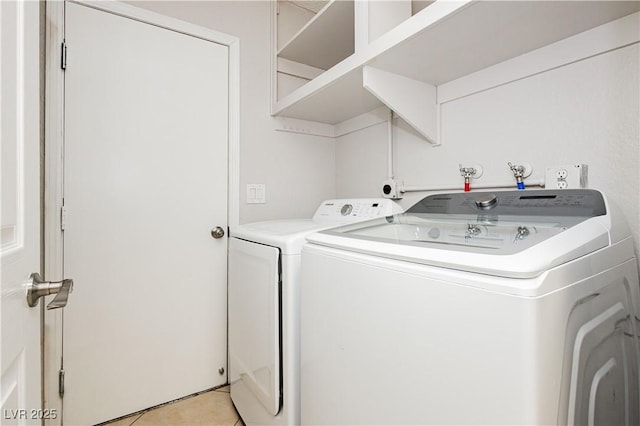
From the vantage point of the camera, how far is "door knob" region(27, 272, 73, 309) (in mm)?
593

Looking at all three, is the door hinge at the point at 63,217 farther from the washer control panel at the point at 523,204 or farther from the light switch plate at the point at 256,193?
the washer control panel at the point at 523,204

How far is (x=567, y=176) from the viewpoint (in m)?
1.12

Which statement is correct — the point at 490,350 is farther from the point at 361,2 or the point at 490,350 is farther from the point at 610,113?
the point at 361,2

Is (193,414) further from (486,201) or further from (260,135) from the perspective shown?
(486,201)

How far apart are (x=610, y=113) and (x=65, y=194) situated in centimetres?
224

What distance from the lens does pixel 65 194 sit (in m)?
1.49

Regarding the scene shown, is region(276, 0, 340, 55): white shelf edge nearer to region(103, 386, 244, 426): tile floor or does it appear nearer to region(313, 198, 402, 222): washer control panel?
region(313, 198, 402, 222): washer control panel

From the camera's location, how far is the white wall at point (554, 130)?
1008 millimetres

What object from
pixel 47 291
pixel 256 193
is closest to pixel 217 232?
pixel 256 193

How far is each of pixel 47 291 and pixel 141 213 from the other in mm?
1135

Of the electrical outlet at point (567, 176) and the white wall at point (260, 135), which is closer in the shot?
the electrical outlet at point (567, 176)

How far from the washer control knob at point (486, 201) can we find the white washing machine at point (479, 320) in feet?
0.33

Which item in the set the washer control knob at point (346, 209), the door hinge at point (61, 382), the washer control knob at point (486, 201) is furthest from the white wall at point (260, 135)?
the washer control knob at point (486, 201)

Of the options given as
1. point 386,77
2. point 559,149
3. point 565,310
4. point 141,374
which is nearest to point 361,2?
point 386,77
